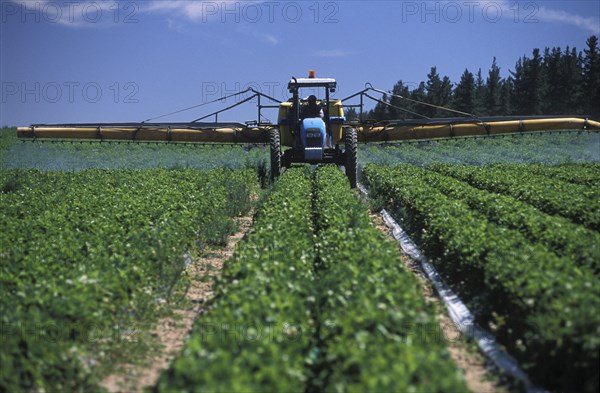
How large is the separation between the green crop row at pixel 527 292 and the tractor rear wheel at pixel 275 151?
291 inches

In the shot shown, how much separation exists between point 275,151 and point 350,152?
74.8 inches

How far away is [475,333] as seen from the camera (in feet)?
22.9

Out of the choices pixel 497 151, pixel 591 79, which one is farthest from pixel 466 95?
pixel 497 151

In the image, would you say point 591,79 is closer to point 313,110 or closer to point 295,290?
point 313,110

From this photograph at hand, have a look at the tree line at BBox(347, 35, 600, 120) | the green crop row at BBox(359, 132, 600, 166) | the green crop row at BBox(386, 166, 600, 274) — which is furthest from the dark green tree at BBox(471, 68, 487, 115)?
the green crop row at BBox(386, 166, 600, 274)

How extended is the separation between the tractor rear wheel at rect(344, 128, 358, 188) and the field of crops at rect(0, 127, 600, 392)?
4.20 m

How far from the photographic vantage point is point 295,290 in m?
6.05

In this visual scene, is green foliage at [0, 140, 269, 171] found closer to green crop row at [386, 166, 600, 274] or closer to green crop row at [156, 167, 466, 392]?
green crop row at [386, 166, 600, 274]

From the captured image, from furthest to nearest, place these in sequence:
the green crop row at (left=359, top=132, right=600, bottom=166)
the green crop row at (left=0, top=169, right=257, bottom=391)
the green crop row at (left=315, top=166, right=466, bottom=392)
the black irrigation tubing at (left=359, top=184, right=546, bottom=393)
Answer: the green crop row at (left=359, top=132, right=600, bottom=166) < the black irrigation tubing at (left=359, top=184, right=546, bottom=393) < the green crop row at (left=0, top=169, right=257, bottom=391) < the green crop row at (left=315, top=166, right=466, bottom=392)

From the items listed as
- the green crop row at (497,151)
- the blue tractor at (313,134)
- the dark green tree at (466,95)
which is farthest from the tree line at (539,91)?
the blue tractor at (313,134)

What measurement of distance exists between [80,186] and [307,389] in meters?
11.6

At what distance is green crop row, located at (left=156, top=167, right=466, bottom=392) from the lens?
4246 millimetres

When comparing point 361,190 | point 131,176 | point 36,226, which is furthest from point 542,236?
point 131,176

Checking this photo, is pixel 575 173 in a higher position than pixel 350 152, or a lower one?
lower
